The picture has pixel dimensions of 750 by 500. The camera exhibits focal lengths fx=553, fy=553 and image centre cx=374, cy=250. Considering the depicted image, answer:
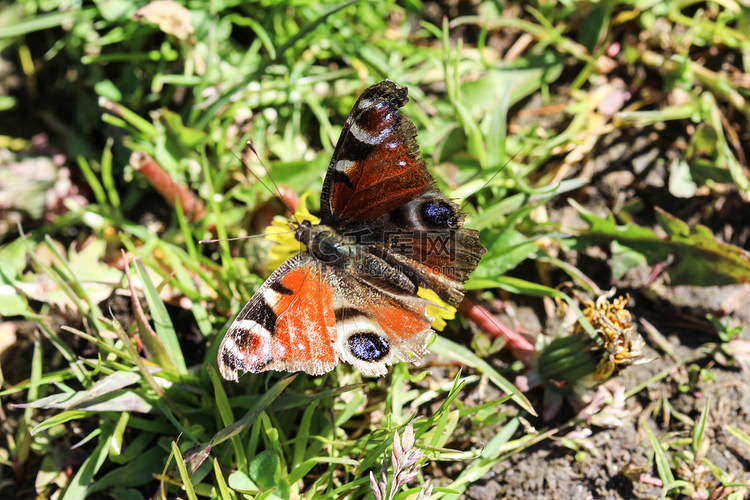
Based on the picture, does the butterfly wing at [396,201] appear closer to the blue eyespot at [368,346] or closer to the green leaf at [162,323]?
the blue eyespot at [368,346]

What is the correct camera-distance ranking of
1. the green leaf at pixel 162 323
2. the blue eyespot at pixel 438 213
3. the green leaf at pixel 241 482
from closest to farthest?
the green leaf at pixel 241 482
the blue eyespot at pixel 438 213
the green leaf at pixel 162 323

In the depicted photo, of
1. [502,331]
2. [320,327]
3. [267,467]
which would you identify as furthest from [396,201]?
[267,467]

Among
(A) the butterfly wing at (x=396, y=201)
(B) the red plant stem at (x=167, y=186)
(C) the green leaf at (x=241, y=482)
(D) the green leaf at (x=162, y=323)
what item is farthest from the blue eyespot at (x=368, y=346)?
(B) the red plant stem at (x=167, y=186)

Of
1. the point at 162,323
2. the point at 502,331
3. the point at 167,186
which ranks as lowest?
the point at 502,331

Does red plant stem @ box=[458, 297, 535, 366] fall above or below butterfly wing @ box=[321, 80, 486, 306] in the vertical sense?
below

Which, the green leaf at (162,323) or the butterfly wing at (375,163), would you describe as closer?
the butterfly wing at (375,163)

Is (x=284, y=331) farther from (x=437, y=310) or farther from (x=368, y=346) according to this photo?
(x=437, y=310)

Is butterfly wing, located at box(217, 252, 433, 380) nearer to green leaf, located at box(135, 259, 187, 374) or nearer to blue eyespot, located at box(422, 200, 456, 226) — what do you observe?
blue eyespot, located at box(422, 200, 456, 226)

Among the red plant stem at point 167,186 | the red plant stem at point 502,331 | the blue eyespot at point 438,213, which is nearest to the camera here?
the blue eyespot at point 438,213

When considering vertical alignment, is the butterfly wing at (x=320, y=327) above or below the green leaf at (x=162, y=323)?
above

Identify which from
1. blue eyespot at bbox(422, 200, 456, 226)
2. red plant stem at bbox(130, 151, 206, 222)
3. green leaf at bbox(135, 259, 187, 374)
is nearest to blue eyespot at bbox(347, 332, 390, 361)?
blue eyespot at bbox(422, 200, 456, 226)
